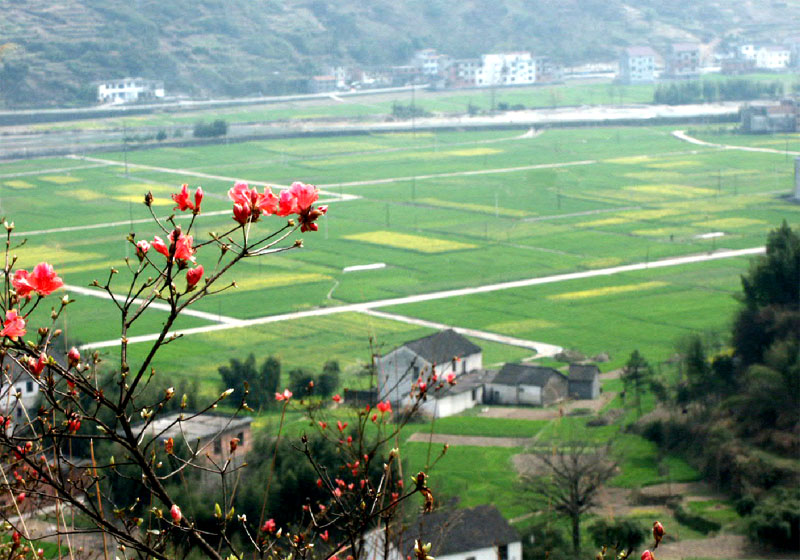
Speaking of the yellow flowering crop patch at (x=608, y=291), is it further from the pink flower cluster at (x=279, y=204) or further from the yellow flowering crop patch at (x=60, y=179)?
the pink flower cluster at (x=279, y=204)

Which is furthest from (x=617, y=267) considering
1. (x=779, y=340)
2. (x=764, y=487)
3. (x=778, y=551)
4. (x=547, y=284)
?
(x=778, y=551)

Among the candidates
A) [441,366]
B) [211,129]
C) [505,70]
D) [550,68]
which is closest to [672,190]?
[211,129]

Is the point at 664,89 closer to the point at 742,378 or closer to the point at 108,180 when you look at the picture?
the point at 108,180

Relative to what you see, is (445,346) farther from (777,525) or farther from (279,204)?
(279,204)

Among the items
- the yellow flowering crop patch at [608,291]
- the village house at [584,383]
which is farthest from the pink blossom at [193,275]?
the yellow flowering crop patch at [608,291]

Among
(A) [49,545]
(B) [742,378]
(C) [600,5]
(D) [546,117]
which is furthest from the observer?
(C) [600,5]

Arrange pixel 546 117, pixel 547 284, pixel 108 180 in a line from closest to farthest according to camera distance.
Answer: pixel 547 284 → pixel 108 180 → pixel 546 117
